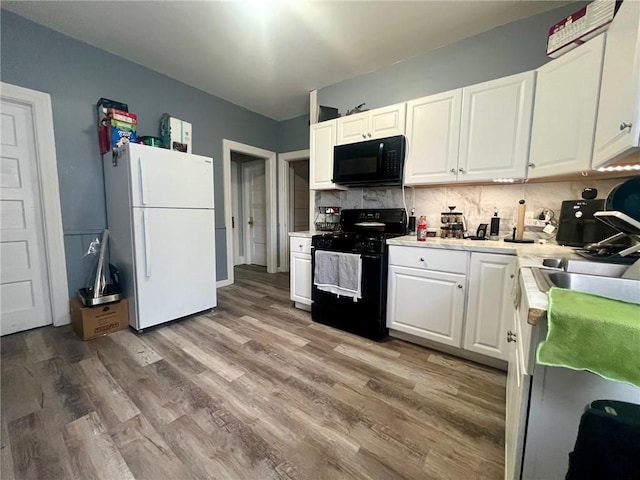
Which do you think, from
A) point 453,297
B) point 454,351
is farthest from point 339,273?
point 454,351

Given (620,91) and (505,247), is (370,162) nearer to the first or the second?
(505,247)

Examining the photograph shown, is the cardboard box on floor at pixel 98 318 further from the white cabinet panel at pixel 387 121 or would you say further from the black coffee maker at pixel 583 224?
the black coffee maker at pixel 583 224

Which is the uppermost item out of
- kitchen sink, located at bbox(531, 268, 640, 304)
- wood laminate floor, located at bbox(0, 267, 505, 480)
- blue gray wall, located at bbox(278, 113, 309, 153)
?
blue gray wall, located at bbox(278, 113, 309, 153)

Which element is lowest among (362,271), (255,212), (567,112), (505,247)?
(362,271)

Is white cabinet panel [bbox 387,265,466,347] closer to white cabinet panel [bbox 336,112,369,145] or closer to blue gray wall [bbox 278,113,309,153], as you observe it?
white cabinet panel [bbox 336,112,369,145]

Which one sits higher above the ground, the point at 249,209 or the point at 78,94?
the point at 78,94

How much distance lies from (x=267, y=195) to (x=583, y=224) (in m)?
3.80

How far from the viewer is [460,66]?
2291 millimetres

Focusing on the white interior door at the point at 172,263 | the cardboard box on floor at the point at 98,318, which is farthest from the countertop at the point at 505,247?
the cardboard box on floor at the point at 98,318

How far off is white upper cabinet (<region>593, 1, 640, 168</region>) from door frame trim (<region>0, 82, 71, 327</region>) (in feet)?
12.4

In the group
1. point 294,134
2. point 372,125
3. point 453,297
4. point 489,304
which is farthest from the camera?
point 294,134

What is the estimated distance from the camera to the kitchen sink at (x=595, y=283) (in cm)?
86

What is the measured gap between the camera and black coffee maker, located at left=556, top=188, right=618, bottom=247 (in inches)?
60.7

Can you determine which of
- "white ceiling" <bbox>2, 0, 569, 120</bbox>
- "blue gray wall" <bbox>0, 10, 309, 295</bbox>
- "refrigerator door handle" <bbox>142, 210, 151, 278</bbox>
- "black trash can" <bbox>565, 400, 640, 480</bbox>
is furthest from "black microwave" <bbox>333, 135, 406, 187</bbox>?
"blue gray wall" <bbox>0, 10, 309, 295</bbox>
